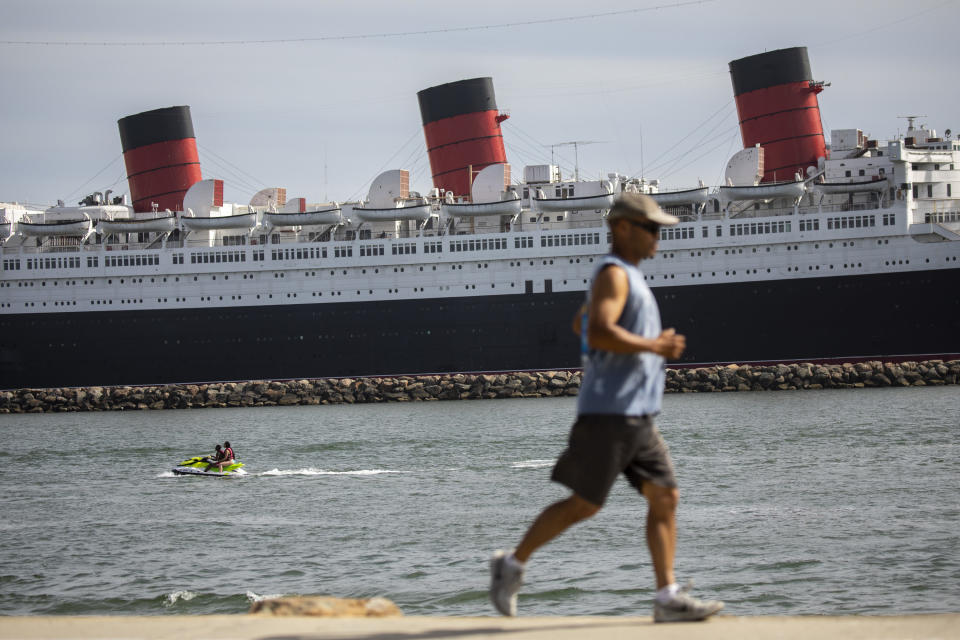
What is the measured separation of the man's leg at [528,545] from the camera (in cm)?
588

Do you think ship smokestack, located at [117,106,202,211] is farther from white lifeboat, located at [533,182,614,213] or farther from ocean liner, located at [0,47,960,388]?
white lifeboat, located at [533,182,614,213]

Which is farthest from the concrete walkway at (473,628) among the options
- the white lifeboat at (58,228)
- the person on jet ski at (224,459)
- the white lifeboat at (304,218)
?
the white lifeboat at (58,228)

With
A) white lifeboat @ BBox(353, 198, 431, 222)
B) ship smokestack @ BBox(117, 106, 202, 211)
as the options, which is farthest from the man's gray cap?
ship smokestack @ BBox(117, 106, 202, 211)

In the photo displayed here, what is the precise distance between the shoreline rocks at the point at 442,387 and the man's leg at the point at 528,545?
4250cm

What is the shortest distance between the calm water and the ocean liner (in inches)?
632

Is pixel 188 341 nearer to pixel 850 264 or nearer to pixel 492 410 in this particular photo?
pixel 492 410

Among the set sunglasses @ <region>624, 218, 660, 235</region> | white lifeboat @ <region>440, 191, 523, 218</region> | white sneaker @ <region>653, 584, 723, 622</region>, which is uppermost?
white lifeboat @ <region>440, 191, 523, 218</region>

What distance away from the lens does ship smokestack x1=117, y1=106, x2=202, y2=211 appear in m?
59.2

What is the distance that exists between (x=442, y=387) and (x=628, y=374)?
45235mm

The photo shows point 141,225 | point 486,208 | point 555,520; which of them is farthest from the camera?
point 141,225

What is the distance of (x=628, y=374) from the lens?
5.74m

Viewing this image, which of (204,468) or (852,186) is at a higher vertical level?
(852,186)

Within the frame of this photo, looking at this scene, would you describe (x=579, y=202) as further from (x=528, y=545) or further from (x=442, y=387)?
(x=528, y=545)

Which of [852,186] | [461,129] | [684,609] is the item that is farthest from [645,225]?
[461,129]
